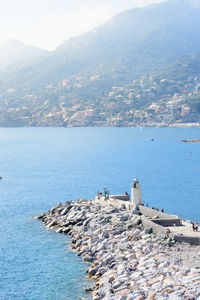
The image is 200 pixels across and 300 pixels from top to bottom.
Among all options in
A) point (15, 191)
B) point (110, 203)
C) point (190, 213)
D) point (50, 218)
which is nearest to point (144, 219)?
point (110, 203)

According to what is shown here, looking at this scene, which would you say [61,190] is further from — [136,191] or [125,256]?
[125,256]

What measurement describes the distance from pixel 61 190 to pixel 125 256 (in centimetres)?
2519

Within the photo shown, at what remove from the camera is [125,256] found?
1947cm

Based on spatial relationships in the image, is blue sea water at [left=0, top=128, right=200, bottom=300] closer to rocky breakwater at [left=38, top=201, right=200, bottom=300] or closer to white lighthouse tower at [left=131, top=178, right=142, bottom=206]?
rocky breakwater at [left=38, top=201, right=200, bottom=300]

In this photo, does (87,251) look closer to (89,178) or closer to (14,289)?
(14,289)

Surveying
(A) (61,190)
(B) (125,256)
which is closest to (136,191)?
(B) (125,256)

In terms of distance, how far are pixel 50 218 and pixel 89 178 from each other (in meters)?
22.6

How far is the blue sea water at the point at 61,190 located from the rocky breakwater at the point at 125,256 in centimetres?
86

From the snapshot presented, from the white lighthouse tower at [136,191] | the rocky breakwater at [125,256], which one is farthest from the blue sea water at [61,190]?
the white lighthouse tower at [136,191]

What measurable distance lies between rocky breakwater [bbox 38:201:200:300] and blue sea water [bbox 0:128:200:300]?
86 cm

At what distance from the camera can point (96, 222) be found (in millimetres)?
25031

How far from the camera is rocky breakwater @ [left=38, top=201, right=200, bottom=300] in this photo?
15461 millimetres

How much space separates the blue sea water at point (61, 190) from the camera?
20.3 meters

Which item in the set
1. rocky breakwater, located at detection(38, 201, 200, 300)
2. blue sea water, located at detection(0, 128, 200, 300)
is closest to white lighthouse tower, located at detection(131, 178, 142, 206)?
rocky breakwater, located at detection(38, 201, 200, 300)
